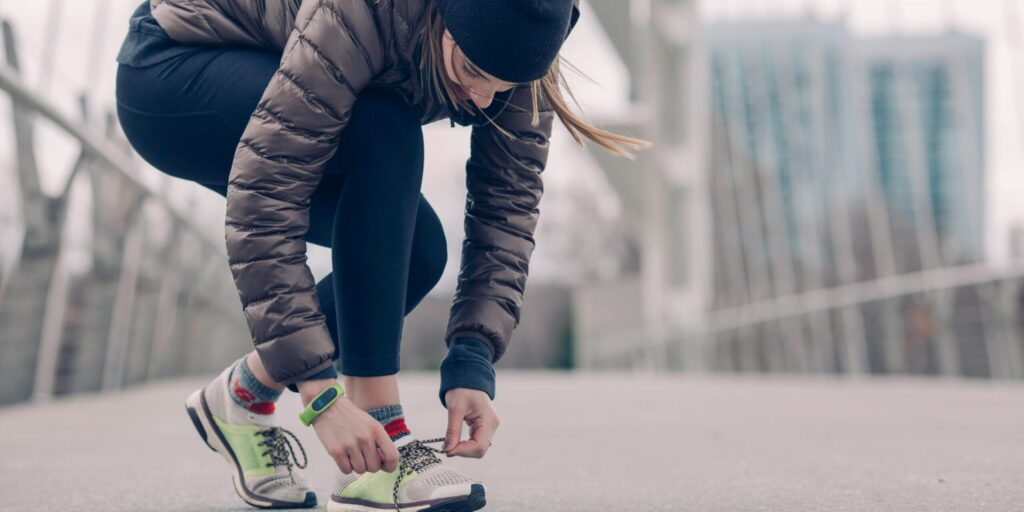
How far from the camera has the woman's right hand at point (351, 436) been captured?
53.5 inches

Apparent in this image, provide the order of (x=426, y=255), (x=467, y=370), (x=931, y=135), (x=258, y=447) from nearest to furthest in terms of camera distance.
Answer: (x=467, y=370) → (x=426, y=255) → (x=258, y=447) → (x=931, y=135)

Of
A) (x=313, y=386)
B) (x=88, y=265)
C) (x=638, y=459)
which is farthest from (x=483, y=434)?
(x=88, y=265)

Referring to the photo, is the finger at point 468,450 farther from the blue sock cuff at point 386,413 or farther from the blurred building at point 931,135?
the blurred building at point 931,135

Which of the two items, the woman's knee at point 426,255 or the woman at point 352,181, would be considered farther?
the woman's knee at point 426,255

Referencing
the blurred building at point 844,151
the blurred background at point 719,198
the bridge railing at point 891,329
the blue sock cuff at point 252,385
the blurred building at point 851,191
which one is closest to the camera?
the blue sock cuff at point 252,385

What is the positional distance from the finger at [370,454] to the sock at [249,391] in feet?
1.46

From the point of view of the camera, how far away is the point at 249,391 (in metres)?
1.79

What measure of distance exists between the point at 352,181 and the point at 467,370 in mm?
288

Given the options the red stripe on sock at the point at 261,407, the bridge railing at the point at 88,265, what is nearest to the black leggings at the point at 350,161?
the red stripe on sock at the point at 261,407

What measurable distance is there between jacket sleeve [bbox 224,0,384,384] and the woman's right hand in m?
0.06

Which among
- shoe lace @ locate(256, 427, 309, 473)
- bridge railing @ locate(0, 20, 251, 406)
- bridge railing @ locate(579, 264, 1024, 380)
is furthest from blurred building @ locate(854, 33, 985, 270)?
shoe lace @ locate(256, 427, 309, 473)

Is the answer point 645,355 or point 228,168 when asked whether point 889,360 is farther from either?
point 645,355

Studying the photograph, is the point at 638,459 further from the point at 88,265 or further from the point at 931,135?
the point at 931,135

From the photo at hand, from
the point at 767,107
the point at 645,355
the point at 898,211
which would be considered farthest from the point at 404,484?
the point at 645,355
